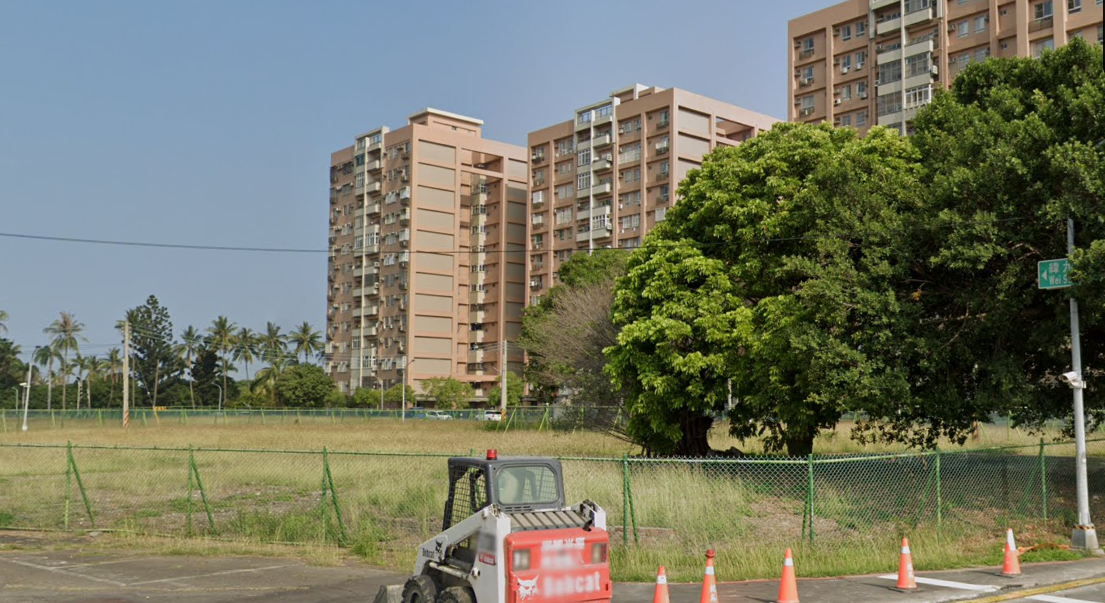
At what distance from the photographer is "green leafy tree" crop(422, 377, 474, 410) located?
90750 millimetres

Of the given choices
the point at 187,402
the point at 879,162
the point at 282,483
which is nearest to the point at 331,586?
the point at 282,483

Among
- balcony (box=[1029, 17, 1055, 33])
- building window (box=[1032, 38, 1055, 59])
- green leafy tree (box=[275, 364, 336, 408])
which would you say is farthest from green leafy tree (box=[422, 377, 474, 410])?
balcony (box=[1029, 17, 1055, 33])

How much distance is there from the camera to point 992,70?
72.4ft

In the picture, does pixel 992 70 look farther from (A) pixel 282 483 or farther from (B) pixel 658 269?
(A) pixel 282 483

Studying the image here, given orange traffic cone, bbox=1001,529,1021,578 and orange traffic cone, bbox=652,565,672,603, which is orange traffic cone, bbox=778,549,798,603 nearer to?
orange traffic cone, bbox=652,565,672,603

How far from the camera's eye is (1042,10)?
60.7m

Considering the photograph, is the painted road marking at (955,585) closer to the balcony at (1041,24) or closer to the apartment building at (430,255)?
the balcony at (1041,24)

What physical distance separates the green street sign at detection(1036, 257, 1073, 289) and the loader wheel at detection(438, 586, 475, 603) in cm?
1164

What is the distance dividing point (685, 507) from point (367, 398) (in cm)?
8546

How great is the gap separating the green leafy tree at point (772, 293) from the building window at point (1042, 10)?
141ft

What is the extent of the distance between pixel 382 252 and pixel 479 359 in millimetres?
16289

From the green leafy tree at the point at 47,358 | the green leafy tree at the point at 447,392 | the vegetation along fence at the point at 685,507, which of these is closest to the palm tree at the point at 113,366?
the green leafy tree at the point at 47,358

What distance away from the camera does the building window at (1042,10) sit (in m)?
60.2

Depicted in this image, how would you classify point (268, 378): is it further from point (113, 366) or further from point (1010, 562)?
point (1010, 562)
